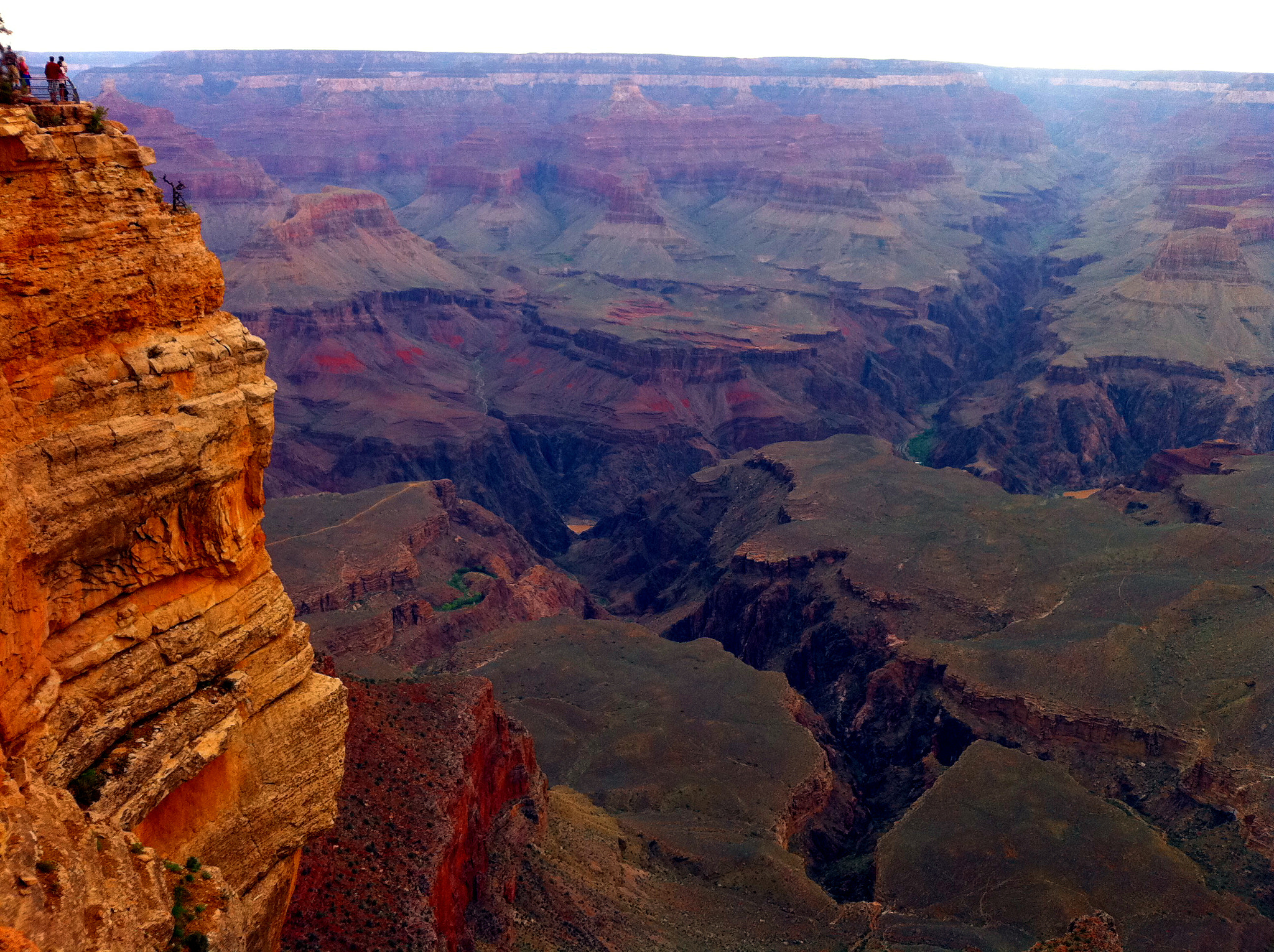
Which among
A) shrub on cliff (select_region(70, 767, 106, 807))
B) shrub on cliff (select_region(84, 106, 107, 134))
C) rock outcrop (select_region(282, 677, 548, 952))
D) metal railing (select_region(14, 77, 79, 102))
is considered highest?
metal railing (select_region(14, 77, 79, 102))

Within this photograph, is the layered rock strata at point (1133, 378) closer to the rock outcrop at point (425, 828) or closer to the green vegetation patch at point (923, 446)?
the green vegetation patch at point (923, 446)

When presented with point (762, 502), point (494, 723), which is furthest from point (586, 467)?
point (494, 723)

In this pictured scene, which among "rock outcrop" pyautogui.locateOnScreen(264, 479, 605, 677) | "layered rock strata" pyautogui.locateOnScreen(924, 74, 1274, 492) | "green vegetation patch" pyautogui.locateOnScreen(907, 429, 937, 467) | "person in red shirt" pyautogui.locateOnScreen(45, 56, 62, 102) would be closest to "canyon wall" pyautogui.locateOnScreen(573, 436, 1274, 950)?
"rock outcrop" pyautogui.locateOnScreen(264, 479, 605, 677)

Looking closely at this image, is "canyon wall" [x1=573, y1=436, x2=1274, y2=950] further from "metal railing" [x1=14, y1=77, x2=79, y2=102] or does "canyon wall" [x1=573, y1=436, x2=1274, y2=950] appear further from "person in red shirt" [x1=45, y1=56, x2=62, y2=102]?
"person in red shirt" [x1=45, y1=56, x2=62, y2=102]

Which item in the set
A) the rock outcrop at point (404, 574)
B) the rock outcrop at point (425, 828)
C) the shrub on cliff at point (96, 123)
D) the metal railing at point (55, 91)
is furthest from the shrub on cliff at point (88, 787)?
the rock outcrop at point (404, 574)

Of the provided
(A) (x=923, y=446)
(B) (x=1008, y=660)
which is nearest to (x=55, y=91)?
(B) (x=1008, y=660)

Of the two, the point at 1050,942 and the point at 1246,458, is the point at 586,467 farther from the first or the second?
the point at 1050,942

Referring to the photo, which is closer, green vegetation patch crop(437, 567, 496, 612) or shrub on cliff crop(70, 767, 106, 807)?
shrub on cliff crop(70, 767, 106, 807)
